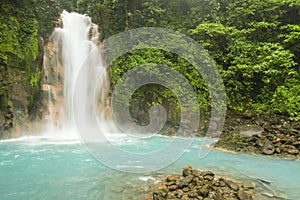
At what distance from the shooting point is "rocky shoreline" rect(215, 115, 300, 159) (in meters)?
7.92

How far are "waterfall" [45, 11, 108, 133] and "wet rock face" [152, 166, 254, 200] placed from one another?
7.73 m

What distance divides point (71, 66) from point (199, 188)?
393 inches

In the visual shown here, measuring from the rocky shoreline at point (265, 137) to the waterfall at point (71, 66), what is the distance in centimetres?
670

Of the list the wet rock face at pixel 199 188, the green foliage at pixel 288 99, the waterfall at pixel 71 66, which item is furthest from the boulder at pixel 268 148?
the waterfall at pixel 71 66

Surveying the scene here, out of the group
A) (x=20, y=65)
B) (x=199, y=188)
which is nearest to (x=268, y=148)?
(x=199, y=188)

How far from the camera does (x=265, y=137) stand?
28.7 ft

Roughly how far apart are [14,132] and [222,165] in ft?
26.7

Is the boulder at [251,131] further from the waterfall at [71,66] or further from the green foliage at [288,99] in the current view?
the waterfall at [71,66]

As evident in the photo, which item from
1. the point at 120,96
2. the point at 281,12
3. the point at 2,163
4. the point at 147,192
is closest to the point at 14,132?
the point at 2,163

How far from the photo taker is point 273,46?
1059 cm

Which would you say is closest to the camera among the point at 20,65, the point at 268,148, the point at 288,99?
the point at 268,148

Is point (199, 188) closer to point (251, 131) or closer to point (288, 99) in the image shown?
point (251, 131)

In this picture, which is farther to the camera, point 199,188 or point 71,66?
point 71,66

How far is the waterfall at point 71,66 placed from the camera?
37.4ft
